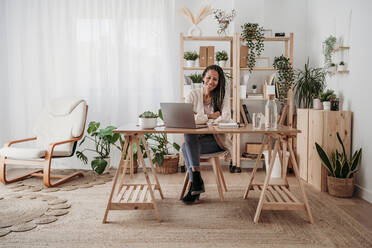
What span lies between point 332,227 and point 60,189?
254 centimetres

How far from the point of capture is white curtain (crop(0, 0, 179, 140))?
3.91 m

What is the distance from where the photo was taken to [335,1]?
10.6 feet

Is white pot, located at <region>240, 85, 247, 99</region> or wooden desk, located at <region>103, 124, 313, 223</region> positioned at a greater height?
white pot, located at <region>240, 85, 247, 99</region>

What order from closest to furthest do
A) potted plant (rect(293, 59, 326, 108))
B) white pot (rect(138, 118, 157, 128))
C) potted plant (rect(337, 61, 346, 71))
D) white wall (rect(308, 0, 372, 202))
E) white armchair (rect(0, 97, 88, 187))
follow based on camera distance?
1. white pot (rect(138, 118, 157, 128))
2. white wall (rect(308, 0, 372, 202))
3. potted plant (rect(337, 61, 346, 71))
4. white armchair (rect(0, 97, 88, 187))
5. potted plant (rect(293, 59, 326, 108))

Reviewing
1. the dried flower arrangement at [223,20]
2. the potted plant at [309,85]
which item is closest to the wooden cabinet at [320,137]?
the potted plant at [309,85]

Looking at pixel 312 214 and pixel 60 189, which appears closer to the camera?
pixel 312 214

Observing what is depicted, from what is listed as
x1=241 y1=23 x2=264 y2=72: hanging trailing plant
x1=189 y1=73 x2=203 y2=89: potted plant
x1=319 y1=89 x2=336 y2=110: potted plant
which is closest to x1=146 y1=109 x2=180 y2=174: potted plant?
x1=189 y1=73 x2=203 y2=89: potted plant

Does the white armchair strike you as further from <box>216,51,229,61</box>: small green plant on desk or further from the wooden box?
the wooden box

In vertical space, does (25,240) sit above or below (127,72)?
below

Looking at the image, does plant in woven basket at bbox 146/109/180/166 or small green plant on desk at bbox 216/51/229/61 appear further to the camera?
small green plant on desk at bbox 216/51/229/61

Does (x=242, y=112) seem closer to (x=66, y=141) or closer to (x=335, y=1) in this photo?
(x=335, y=1)

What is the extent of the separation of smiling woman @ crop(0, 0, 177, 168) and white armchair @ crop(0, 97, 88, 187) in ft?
1.50

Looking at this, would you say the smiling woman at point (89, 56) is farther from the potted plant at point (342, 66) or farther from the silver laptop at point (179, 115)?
the potted plant at point (342, 66)

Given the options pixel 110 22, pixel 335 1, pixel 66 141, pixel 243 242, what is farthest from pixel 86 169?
pixel 335 1
